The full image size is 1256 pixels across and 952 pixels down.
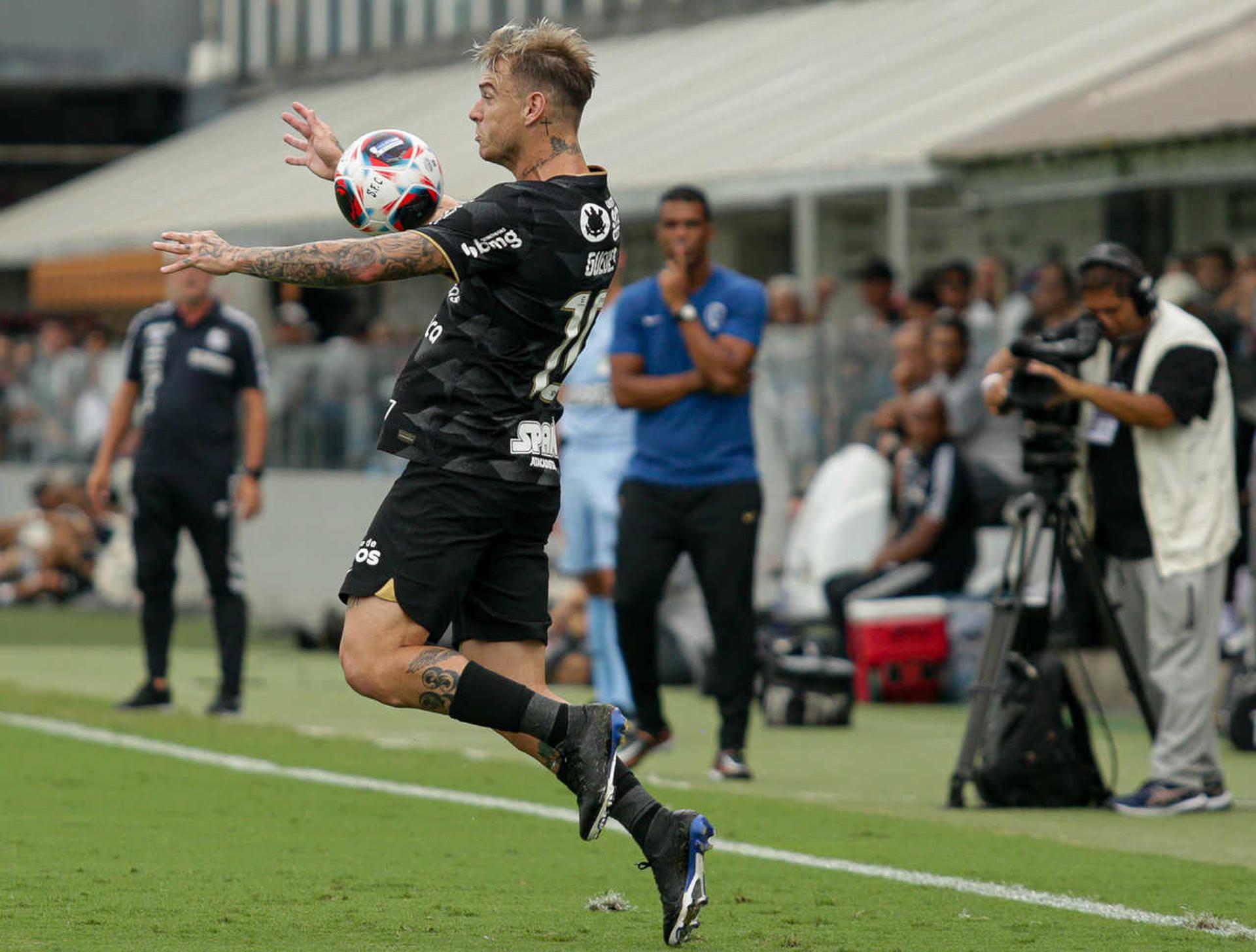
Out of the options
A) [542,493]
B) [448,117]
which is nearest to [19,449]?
[448,117]

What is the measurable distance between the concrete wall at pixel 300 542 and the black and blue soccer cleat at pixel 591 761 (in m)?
12.2

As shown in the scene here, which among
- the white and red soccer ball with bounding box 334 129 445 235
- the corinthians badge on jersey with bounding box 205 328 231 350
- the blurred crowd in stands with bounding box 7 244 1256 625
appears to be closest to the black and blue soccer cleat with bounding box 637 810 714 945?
the white and red soccer ball with bounding box 334 129 445 235

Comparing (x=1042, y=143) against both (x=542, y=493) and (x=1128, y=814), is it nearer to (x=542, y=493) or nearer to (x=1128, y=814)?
(x=1128, y=814)

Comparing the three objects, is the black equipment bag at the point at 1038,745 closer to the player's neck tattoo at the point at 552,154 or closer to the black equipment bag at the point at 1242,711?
the black equipment bag at the point at 1242,711

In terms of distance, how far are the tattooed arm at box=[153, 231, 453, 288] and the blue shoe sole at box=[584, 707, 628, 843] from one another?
118 centimetres

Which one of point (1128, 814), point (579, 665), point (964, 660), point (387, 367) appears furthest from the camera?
point (387, 367)

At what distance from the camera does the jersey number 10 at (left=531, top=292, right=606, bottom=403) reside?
6.06m

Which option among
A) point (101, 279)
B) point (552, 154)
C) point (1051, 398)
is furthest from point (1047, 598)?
point (101, 279)

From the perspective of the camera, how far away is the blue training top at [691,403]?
9.66 metres

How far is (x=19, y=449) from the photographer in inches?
976

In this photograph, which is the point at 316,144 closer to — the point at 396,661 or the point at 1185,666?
the point at 396,661

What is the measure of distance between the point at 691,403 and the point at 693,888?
417 centimetres

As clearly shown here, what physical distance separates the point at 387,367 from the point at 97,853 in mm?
11507

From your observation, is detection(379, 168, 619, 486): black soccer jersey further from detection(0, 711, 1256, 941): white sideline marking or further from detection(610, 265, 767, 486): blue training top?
detection(610, 265, 767, 486): blue training top
